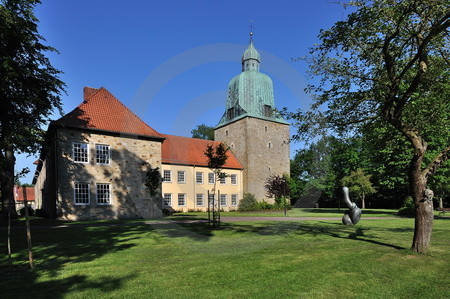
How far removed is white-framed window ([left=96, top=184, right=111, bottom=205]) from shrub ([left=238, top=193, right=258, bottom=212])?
19107mm

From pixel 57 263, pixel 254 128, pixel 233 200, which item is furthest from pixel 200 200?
pixel 57 263

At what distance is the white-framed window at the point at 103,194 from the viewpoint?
23016mm

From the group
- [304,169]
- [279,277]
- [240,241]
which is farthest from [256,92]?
[279,277]

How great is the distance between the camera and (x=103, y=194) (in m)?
23.2

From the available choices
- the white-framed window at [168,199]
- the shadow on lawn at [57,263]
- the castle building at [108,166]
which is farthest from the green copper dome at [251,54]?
the shadow on lawn at [57,263]

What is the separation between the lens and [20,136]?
17.3m

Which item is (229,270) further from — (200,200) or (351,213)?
(200,200)

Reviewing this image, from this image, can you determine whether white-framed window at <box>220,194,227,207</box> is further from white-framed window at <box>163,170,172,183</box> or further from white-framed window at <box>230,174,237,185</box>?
white-framed window at <box>163,170,172,183</box>

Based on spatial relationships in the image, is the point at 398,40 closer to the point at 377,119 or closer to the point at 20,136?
the point at 377,119

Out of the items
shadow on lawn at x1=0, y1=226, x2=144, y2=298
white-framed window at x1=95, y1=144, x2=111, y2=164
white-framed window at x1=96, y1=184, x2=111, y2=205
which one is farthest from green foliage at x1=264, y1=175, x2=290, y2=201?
shadow on lawn at x1=0, y1=226, x2=144, y2=298

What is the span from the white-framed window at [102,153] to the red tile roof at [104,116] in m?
1.36

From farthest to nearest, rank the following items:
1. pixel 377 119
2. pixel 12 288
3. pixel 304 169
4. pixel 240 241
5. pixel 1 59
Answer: pixel 304 169 < pixel 1 59 < pixel 240 241 < pixel 377 119 < pixel 12 288

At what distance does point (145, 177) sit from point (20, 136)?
31.7ft

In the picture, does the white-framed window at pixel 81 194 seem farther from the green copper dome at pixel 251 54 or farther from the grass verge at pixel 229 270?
the green copper dome at pixel 251 54
